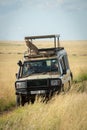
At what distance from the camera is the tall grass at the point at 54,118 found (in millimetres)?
9633

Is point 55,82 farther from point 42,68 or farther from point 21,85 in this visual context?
point 42,68

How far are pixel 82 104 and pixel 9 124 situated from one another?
2.53m

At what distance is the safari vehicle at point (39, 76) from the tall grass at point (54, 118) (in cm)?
240

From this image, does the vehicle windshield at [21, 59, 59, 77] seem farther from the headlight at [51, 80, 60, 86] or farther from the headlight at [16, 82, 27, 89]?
the headlight at [51, 80, 60, 86]

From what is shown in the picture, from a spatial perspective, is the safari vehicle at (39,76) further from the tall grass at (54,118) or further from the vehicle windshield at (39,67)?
the tall grass at (54,118)

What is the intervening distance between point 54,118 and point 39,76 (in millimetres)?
4835

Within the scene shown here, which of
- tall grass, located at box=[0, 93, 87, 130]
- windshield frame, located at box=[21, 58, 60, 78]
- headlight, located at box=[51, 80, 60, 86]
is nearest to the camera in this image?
tall grass, located at box=[0, 93, 87, 130]

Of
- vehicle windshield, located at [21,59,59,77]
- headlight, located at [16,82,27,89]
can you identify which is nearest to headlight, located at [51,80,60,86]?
headlight, located at [16,82,27,89]

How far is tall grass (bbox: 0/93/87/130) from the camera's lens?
9.63 meters

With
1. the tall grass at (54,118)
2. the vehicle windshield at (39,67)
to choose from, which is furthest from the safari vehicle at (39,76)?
the tall grass at (54,118)

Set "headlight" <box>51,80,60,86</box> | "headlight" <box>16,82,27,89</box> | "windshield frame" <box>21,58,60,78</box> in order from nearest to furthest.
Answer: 1. "headlight" <box>51,80,60,86</box>
2. "headlight" <box>16,82,27,89</box>
3. "windshield frame" <box>21,58,60,78</box>

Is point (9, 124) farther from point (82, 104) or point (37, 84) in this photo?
point (37, 84)

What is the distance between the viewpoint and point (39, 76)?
15.3 meters

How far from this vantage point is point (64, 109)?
11219 mm
